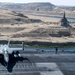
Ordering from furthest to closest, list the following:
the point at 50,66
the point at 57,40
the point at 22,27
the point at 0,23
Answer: the point at 0,23, the point at 22,27, the point at 57,40, the point at 50,66

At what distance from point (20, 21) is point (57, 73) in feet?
322

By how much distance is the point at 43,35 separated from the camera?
101375 millimetres

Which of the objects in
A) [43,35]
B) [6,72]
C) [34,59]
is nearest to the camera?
[6,72]

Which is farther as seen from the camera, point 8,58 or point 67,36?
point 67,36

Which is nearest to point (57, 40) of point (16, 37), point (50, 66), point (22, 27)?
point (16, 37)

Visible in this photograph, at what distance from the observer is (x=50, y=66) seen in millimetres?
44156

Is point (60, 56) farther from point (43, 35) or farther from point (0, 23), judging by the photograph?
point (0, 23)

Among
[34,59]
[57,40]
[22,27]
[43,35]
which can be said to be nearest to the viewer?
[34,59]

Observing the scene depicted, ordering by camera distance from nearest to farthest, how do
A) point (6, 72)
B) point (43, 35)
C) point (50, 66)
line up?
point (6, 72), point (50, 66), point (43, 35)

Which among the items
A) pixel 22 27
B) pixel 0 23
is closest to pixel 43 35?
pixel 22 27

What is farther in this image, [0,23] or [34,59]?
[0,23]

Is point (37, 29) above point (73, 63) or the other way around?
the other way around

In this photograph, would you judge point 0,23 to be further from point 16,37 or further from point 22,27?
point 16,37

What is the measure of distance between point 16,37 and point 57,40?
1575 cm
